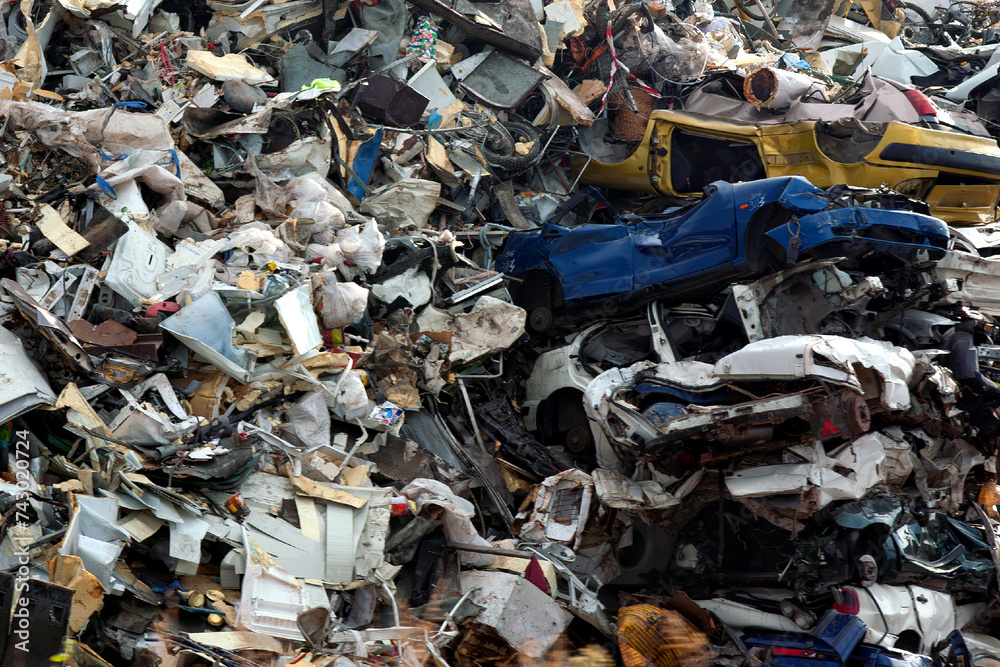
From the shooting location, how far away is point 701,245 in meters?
6.39

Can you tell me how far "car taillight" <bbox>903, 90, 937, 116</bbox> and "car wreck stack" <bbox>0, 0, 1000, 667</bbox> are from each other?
34 millimetres

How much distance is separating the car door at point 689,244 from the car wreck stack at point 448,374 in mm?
24

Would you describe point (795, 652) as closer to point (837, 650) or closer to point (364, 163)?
point (837, 650)

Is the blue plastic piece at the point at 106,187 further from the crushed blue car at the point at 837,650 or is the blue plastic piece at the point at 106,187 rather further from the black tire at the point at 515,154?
the crushed blue car at the point at 837,650

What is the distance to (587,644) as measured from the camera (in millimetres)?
5461

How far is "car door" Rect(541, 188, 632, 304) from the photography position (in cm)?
678

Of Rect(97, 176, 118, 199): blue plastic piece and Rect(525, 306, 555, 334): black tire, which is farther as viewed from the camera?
Rect(525, 306, 555, 334): black tire

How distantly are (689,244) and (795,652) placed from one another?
293 cm

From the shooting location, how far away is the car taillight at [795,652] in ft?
16.5

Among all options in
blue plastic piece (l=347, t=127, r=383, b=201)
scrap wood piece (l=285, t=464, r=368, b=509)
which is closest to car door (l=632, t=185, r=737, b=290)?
blue plastic piece (l=347, t=127, r=383, b=201)

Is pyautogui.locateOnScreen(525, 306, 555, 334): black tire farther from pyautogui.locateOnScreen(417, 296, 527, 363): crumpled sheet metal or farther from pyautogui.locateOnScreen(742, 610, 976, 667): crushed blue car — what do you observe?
pyautogui.locateOnScreen(742, 610, 976, 667): crushed blue car

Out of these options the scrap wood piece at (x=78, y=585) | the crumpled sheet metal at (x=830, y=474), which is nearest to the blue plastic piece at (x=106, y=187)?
the scrap wood piece at (x=78, y=585)

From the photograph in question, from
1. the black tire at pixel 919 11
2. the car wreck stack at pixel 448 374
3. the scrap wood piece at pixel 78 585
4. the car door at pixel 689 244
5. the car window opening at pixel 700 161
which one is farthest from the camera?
the black tire at pixel 919 11
